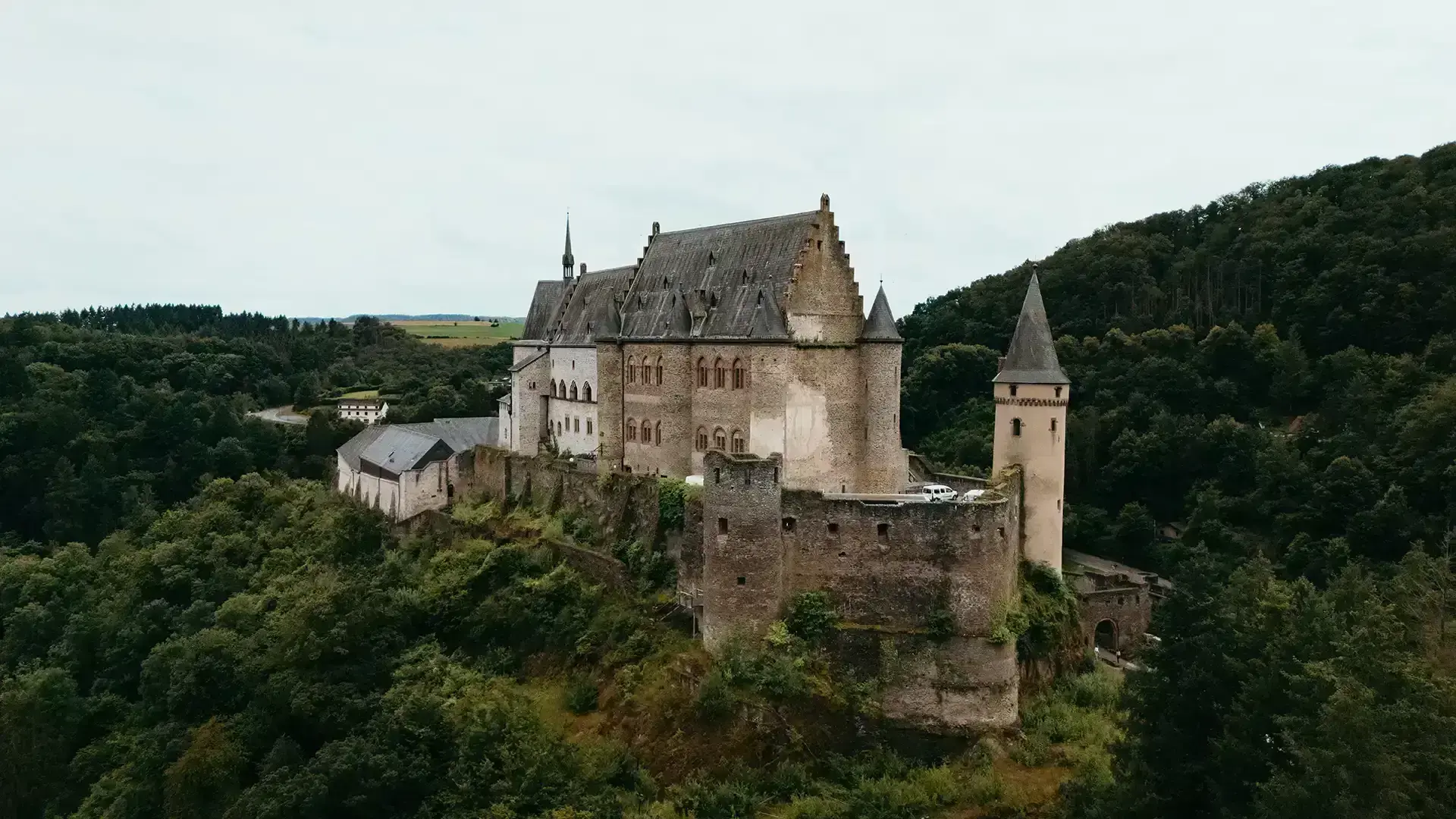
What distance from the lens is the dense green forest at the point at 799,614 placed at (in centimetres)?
2414

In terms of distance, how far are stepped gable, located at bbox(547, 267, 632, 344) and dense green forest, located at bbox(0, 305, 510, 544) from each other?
28970mm

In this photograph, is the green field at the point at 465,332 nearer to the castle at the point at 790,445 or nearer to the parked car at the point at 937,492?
the castle at the point at 790,445

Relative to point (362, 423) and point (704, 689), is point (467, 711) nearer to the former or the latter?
point (704, 689)

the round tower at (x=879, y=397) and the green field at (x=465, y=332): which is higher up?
the green field at (x=465, y=332)

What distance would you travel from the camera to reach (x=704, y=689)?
29.2 meters

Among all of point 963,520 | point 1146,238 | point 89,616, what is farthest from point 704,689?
point 1146,238

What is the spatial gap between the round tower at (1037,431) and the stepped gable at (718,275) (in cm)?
856

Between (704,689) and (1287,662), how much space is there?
14.8 m

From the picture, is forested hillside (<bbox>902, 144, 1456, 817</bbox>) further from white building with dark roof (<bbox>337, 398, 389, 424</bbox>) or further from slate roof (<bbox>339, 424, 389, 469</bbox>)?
white building with dark roof (<bbox>337, 398, 389, 424</bbox>)

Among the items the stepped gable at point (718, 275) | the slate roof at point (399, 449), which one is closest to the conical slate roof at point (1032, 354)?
the stepped gable at point (718, 275)

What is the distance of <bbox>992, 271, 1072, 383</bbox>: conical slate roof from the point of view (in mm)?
35844

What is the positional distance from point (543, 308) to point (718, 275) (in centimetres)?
1398

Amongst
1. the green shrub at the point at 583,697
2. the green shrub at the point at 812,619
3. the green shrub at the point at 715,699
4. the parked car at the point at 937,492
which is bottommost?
the green shrub at the point at 583,697

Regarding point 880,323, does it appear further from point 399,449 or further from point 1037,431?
point 399,449
